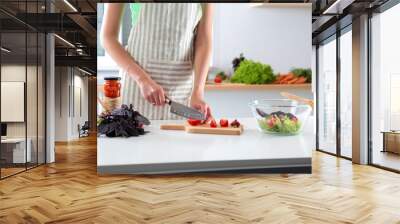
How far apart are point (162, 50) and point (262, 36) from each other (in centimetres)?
128

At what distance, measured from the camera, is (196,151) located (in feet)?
17.4

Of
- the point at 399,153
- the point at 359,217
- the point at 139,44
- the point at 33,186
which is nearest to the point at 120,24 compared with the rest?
the point at 139,44

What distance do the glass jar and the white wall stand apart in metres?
1.23

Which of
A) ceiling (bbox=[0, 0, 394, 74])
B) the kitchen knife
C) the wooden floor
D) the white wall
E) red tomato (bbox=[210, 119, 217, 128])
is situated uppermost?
ceiling (bbox=[0, 0, 394, 74])

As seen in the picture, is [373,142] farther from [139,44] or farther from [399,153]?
[139,44]

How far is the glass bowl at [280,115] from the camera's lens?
534 cm

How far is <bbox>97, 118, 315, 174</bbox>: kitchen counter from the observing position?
518 cm

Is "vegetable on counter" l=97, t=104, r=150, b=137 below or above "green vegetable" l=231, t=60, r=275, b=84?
below

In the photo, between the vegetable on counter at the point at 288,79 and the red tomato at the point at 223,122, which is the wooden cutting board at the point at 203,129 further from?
the vegetable on counter at the point at 288,79

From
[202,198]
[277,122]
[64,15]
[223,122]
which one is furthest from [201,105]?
[64,15]

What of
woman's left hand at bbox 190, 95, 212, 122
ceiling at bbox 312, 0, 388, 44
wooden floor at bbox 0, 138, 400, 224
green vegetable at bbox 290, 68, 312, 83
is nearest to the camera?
wooden floor at bbox 0, 138, 400, 224

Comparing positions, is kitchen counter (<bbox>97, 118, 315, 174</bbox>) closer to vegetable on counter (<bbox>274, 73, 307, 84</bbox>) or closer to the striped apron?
the striped apron

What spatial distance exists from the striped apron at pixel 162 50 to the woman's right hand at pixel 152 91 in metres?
0.05

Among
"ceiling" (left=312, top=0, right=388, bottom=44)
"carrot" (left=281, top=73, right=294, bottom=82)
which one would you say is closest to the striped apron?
"carrot" (left=281, top=73, right=294, bottom=82)
